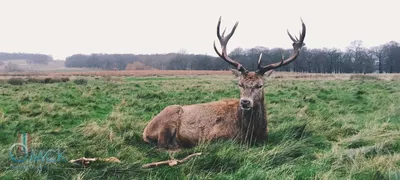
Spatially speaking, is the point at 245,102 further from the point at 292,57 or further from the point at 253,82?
the point at 292,57

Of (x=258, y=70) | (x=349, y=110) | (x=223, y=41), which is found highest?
(x=223, y=41)

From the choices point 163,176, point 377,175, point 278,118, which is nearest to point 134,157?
point 163,176

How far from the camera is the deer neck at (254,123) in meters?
6.41

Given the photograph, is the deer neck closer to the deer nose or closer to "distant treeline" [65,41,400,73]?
the deer nose

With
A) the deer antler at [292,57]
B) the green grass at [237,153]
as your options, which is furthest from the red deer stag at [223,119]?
the green grass at [237,153]

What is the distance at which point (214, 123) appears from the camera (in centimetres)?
676

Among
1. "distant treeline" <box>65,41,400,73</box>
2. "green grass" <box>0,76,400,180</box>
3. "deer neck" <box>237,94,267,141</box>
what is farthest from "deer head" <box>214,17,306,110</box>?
"distant treeline" <box>65,41,400,73</box>

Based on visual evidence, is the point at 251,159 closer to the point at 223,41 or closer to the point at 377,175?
the point at 377,175

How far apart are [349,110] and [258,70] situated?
5.84 meters

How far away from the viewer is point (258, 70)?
6777mm

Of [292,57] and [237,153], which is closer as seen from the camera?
[237,153]

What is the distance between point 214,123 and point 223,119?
0.19 meters

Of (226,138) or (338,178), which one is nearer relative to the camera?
(338,178)

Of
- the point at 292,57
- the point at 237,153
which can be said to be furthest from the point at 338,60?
the point at 237,153
